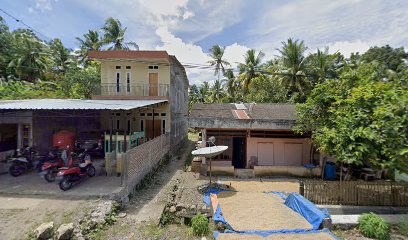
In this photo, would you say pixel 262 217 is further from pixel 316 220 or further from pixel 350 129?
pixel 350 129

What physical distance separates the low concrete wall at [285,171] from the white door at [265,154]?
28.7 inches

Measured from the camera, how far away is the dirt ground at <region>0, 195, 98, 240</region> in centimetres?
606

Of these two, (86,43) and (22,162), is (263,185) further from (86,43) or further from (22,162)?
(86,43)

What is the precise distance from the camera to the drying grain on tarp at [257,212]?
22.8 feet

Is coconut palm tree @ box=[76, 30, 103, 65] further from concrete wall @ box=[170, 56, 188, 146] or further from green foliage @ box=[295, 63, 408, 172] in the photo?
green foliage @ box=[295, 63, 408, 172]

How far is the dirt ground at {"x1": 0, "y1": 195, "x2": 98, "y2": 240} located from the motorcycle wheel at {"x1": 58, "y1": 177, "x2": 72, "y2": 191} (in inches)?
28.5

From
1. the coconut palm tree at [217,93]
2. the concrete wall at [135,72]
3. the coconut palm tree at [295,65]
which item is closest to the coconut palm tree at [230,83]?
the coconut palm tree at [217,93]

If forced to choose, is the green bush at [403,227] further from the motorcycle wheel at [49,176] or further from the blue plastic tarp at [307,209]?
the motorcycle wheel at [49,176]

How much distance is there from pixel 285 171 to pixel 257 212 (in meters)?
5.28

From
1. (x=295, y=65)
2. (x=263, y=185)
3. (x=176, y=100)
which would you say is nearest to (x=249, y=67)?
(x=295, y=65)

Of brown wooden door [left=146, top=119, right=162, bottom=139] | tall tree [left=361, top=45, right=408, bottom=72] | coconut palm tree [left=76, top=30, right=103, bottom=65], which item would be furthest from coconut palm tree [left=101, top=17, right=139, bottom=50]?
tall tree [left=361, top=45, right=408, bottom=72]

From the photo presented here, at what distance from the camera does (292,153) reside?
13.0 m

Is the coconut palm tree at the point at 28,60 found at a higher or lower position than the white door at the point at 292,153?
higher

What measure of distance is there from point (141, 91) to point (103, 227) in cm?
1134
